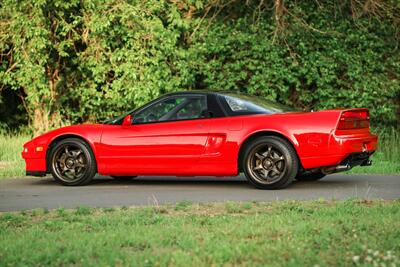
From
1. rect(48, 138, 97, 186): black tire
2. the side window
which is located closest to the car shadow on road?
rect(48, 138, 97, 186): black tire

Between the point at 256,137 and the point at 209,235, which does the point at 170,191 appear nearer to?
the point at 256,137

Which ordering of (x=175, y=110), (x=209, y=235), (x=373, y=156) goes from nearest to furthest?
(x=209, y=235)
(x=175, y=110)
(x=373, y=156)

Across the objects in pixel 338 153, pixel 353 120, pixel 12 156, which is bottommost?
pixel 12 156

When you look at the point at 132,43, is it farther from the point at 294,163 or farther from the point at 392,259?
the point at 392,259

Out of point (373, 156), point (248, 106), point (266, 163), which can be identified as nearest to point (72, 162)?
point (248, 106)

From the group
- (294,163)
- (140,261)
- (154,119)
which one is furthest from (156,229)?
(154,119)

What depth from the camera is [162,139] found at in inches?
461

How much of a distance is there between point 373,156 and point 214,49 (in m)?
4.90

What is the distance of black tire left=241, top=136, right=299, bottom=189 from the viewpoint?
10969mm

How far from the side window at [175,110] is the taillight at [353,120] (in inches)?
76.3

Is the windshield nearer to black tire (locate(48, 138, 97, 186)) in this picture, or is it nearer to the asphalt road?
the asphalt road

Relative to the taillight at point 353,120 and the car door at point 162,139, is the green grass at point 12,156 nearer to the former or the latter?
the car door at point 162,139

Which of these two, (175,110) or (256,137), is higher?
(175,110)

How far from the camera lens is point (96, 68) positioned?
65.4 feet
